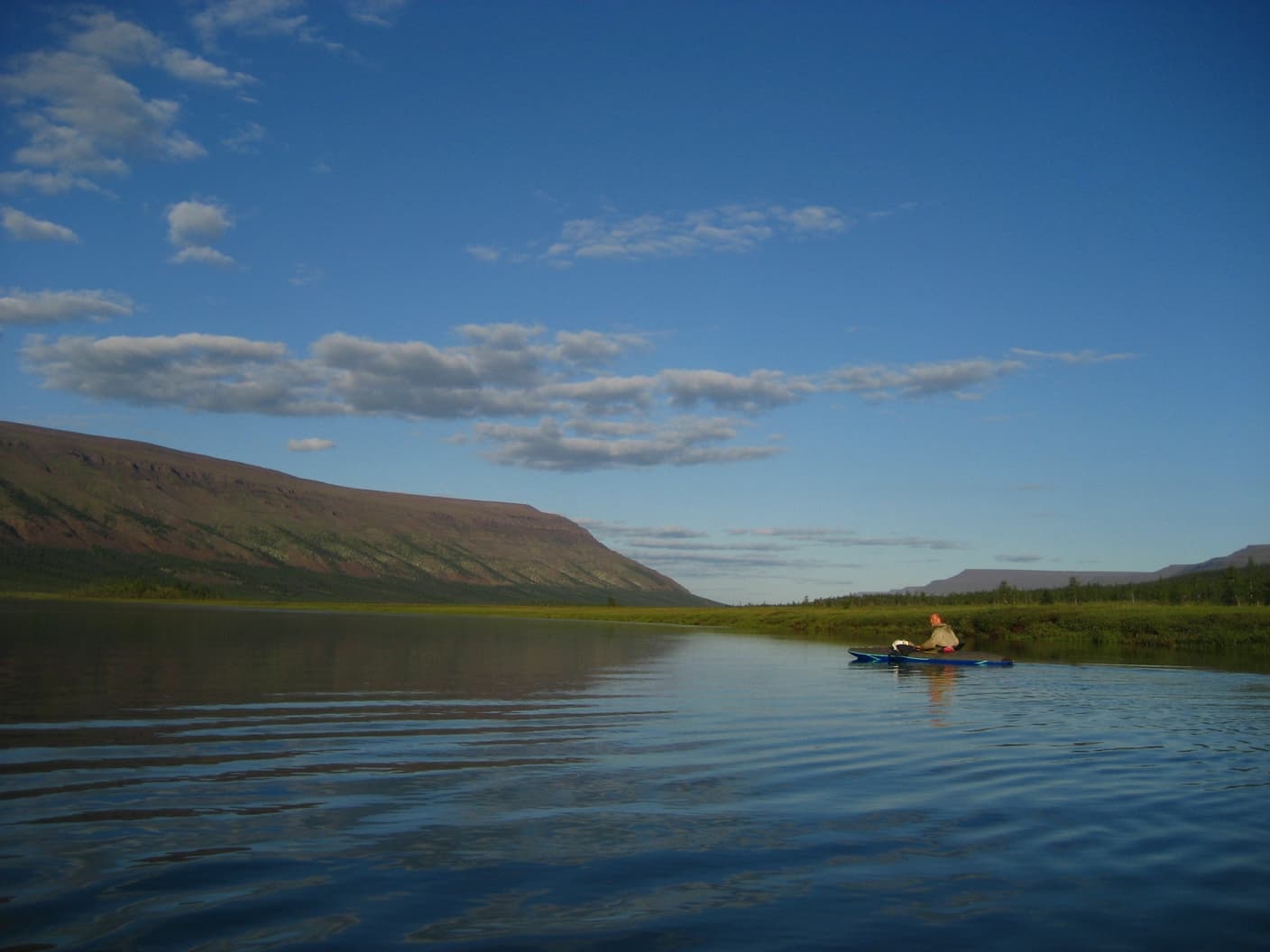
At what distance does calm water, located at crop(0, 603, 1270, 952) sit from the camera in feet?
31.2

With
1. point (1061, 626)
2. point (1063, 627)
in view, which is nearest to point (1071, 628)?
point (1063, 627)

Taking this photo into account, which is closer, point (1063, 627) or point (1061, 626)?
point (1063, 627)

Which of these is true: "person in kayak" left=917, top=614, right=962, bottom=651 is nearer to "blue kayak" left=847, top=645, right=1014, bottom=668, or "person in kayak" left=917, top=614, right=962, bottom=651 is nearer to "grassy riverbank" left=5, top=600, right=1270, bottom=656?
"blue kayak" left=847, top=645, right=1014, bottom=668

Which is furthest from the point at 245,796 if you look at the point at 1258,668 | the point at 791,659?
the point at 1258,668

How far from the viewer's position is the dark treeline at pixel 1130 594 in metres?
94.4

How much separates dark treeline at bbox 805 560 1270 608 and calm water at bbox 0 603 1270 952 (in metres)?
76.5

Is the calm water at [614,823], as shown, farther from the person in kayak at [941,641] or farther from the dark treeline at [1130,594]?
the dark treeline at [1130,594]

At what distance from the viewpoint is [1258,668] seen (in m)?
45.8

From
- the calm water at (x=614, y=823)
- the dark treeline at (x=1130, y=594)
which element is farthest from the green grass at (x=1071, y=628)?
the calm water at (x=614, y=823)

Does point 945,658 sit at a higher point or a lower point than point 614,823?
higher

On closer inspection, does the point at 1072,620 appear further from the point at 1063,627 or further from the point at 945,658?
the point at 945,658

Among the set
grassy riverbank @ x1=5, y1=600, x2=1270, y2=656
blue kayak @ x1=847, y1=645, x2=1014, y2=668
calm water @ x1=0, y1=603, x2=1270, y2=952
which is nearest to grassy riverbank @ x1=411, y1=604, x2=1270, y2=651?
grassy riverbank @ x1=5, y1=600, x2=1270, y2=656

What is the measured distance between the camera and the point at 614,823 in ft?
43.8

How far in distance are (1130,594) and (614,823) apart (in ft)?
345
